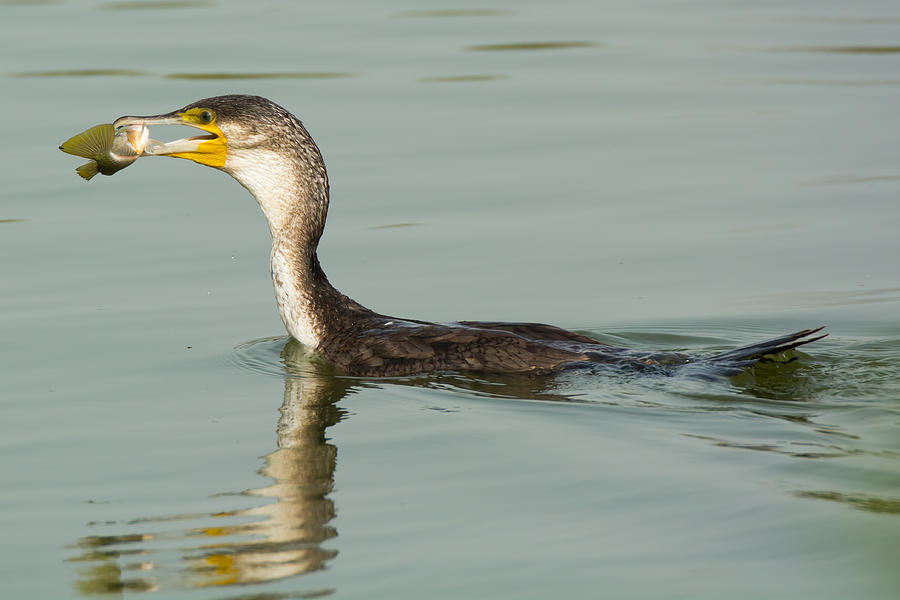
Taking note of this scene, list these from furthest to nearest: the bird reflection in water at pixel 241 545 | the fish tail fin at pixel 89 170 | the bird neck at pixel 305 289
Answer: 1. the bird neck at pixel 305 289
2. the fish tail fin at pixel 89 170
3. the bird reflection in water at pixel 241 545

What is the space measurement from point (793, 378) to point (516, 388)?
1531mm

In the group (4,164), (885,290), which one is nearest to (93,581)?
(885,290)

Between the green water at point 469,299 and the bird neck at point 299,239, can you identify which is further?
the bird neck at point 299,239

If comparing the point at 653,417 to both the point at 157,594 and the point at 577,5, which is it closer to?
the point at 157,594

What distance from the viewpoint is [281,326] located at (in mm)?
9055

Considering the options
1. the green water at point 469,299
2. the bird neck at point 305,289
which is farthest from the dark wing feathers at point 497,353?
the bird neck at point 305,289

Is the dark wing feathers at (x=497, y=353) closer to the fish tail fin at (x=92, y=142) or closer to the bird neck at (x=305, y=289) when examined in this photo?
the bird neck at (x=305, y=289)

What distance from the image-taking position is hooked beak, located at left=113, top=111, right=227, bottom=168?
306 inches

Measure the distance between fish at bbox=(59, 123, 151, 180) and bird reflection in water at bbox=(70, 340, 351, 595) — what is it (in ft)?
7.23

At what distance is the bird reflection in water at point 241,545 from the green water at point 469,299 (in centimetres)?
2

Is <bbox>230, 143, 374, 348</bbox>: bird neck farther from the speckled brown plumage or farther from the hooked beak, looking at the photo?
the hooked beak

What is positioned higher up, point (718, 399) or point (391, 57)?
point (391, 57)

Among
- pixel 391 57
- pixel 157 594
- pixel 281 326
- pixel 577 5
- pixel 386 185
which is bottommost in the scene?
pixel 157 594

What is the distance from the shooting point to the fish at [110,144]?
778cm
